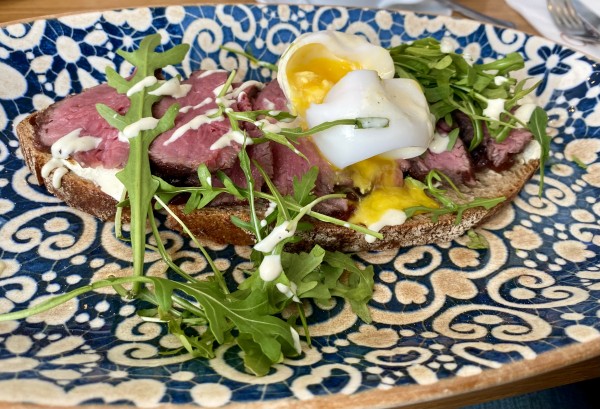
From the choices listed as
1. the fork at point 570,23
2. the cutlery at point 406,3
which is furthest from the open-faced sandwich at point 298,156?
the fork at point 570,23

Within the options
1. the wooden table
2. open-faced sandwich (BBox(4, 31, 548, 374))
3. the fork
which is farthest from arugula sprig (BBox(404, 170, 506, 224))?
the fork

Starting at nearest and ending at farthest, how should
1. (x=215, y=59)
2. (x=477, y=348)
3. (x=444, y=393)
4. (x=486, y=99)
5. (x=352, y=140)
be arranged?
(x=444, y=393) < (x=477, y=348) < (x=352, y=140) < (x=486, y=99) < (x=215, y=59)

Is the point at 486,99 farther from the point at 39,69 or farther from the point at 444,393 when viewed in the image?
the point at 39,69

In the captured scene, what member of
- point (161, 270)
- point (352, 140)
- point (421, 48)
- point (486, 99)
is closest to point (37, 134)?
point (161, 270)

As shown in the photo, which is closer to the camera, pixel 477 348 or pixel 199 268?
pixel 477 348

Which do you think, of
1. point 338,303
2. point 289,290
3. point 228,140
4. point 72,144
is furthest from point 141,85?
point 338,303

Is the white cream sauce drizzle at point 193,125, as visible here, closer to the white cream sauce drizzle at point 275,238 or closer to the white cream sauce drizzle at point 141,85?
the white cream sauce drizzle at point 141,85
